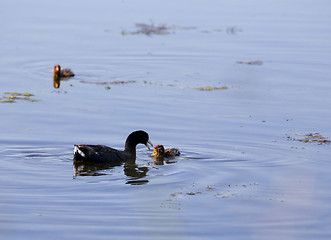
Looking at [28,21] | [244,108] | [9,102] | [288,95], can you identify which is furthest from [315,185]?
[28,21]

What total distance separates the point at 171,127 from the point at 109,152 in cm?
256

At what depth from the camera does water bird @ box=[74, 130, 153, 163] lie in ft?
41.1

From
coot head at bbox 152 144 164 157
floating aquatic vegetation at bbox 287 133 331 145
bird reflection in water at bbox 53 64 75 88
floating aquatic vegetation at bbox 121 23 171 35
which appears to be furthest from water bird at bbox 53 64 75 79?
floating aquatic vegetation at bbox 287 133 331 145

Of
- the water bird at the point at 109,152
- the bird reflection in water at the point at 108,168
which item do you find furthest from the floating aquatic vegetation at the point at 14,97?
the bird reflection in water at the point at 108,168

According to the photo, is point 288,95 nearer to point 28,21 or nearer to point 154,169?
point 154,169

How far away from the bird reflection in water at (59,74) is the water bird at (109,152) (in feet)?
21.0

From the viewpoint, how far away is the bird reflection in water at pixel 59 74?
19625mm

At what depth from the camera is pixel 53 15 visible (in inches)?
1241

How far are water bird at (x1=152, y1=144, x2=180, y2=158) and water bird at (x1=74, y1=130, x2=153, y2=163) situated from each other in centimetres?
40

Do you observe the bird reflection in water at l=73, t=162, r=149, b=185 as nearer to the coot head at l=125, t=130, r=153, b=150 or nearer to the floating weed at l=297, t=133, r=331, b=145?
the coot head at l=125, t=130, r=153, b=150

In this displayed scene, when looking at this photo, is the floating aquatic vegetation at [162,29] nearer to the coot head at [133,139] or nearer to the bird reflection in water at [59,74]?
the bird reflection in water at [59,74]

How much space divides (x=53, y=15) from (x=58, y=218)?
2319 cm

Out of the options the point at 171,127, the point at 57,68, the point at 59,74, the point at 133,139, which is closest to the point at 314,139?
Answer: the point at 171,127

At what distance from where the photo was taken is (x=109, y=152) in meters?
12.9
